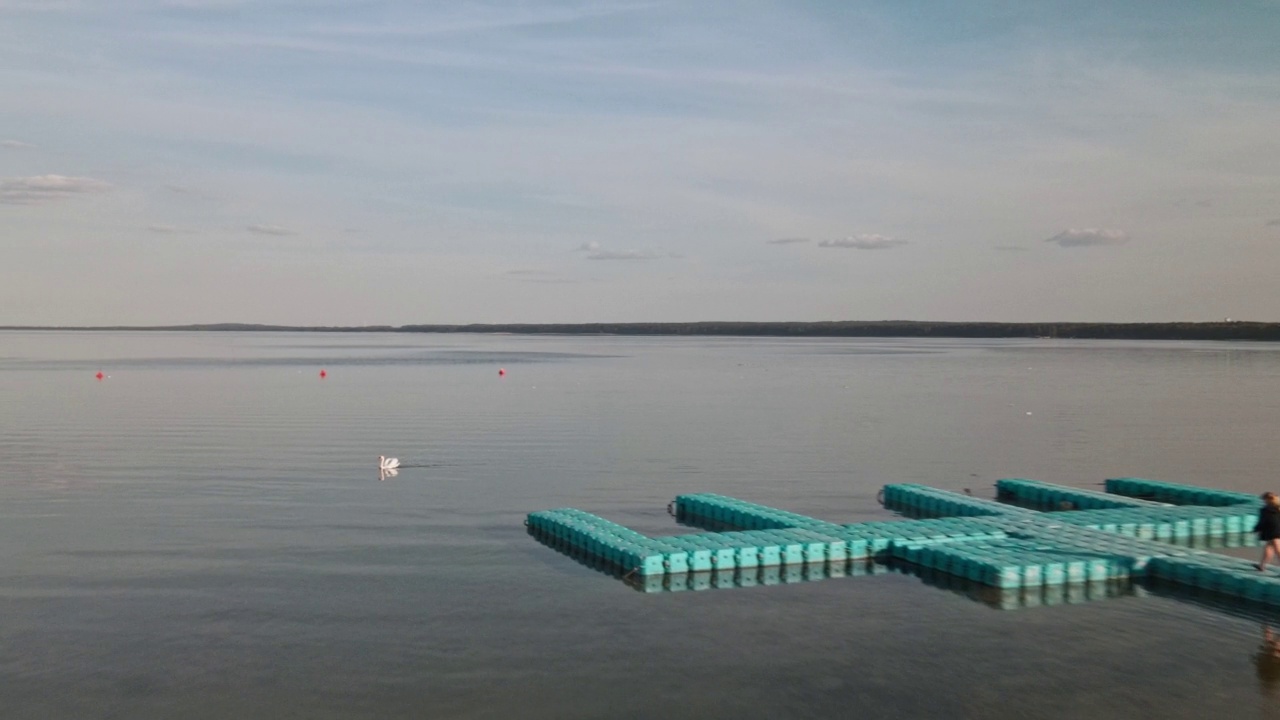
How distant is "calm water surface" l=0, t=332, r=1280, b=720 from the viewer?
1731 cm

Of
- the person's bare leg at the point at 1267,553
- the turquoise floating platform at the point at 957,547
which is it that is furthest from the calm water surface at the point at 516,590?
the person's bare leg at the point at 1267,553

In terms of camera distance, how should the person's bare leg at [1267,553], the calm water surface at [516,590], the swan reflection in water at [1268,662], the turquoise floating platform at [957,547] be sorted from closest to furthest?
the calm water surface at [516,590] → the swan reflection in water at [1268,662] → the person's bare leg at [1267,553] → the turquoise floating platform at [957,547]

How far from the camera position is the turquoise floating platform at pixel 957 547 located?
2389 centimetres

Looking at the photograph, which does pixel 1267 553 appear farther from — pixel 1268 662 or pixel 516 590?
pixel 516 590

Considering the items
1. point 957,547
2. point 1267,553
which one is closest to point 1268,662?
point 1267,553

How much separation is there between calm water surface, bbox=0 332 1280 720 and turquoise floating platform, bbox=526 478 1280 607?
1080 mm

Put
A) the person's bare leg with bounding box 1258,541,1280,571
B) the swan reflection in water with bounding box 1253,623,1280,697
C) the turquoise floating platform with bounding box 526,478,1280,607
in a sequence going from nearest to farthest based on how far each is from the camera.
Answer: the swan reflection in water with bounding box 1253,623,1280,697
the person's bare leg with bounding box 1258,541,1280,571
the turquoise floating platform with bounding box 526,478,1280,607

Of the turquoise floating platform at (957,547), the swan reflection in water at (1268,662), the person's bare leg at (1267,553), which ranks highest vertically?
the person's bare leg at (1267,553)

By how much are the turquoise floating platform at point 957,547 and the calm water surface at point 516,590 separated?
108 centimetres

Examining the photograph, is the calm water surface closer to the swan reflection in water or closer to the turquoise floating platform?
the swan reflection in water

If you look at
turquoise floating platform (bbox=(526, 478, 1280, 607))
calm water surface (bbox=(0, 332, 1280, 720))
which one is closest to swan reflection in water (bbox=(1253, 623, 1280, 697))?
calm water surface (bbox=(0, 332, 1280, 720))

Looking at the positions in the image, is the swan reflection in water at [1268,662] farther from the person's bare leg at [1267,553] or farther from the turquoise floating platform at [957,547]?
the person's bare leg at [1267,553]

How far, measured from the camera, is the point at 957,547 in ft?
85.4

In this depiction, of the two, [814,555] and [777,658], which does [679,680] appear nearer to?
[777,658]
